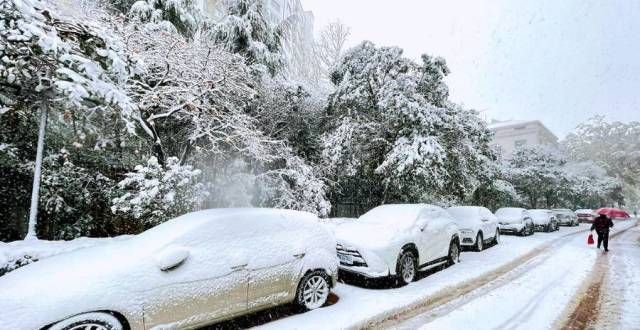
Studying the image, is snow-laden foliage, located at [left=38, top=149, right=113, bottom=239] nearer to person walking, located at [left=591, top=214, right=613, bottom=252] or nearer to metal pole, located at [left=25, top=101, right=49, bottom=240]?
metal pole, located at [left=25, top=101, right=49, bottom=240]

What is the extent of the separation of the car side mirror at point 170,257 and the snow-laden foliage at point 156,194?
3.36 metres

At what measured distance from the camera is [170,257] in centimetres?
353

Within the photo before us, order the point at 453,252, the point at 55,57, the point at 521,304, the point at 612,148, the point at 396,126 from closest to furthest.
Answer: the point at 55,57 → the point at 521,304 → the point at 453,252 → the point at 396,126 → the point at 612,148

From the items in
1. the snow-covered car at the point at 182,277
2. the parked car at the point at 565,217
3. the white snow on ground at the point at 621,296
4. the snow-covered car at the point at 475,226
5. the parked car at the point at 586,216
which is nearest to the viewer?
the snow-covered car at the point at 182,277

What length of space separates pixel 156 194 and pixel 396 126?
30.0ft

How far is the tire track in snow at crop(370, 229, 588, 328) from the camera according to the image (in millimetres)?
4555

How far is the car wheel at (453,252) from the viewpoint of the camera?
27.2 feet

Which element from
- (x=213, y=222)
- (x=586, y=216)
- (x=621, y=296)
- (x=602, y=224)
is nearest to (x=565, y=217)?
(x=586, y=216)

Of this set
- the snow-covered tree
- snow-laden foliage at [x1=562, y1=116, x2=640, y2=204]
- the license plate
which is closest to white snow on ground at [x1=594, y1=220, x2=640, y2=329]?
the license plate

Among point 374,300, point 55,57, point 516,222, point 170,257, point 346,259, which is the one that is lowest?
point 374,300

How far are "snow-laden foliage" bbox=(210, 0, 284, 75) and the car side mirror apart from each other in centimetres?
902

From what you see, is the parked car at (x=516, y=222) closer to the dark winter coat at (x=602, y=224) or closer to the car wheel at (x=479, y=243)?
the dark winter coat at (x=602, y=224)

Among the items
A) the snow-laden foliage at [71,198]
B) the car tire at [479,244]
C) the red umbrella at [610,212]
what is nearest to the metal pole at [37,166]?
the snow-laden foliage at [71,198]

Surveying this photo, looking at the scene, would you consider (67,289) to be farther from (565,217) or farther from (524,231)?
(565,217)
